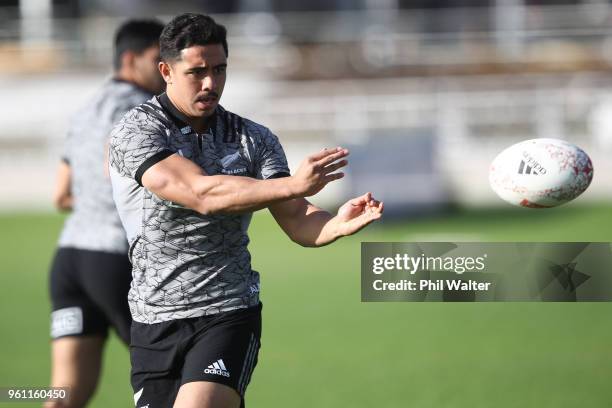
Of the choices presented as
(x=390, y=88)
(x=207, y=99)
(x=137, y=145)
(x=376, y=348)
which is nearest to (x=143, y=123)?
(x=137, y=145)

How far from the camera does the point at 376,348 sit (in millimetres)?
8883

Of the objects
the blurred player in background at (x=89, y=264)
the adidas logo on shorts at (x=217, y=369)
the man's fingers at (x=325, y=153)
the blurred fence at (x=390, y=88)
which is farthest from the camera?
the blurred fence at (x=390, y=88)

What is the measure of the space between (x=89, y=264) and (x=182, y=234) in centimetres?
162

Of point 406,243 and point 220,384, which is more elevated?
point 406,243

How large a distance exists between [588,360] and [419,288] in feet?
12.0

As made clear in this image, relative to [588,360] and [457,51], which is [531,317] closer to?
[588,360]

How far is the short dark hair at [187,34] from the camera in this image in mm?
4332

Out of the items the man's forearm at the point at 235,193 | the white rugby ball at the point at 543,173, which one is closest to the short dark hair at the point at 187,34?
the man's forearm at the point at 235,193

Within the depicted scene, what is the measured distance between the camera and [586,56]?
28578mm

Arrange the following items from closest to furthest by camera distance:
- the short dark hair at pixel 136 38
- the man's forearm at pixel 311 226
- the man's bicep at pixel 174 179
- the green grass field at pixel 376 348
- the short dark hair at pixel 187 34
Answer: the man's bicep at pixel 174 179, the short dark hair at pixel 187 34, the man's forearm at pixel 311 226, the short dark hair at pixel 136 38, the green grass field at pixel 376 348

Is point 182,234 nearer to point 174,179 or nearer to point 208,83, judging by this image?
point 174,179

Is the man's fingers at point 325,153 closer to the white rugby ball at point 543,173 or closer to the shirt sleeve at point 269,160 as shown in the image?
the shirt sleeve at point 269,160

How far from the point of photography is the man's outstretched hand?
14.2ft

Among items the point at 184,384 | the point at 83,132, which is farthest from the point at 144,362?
the point at 83,132
